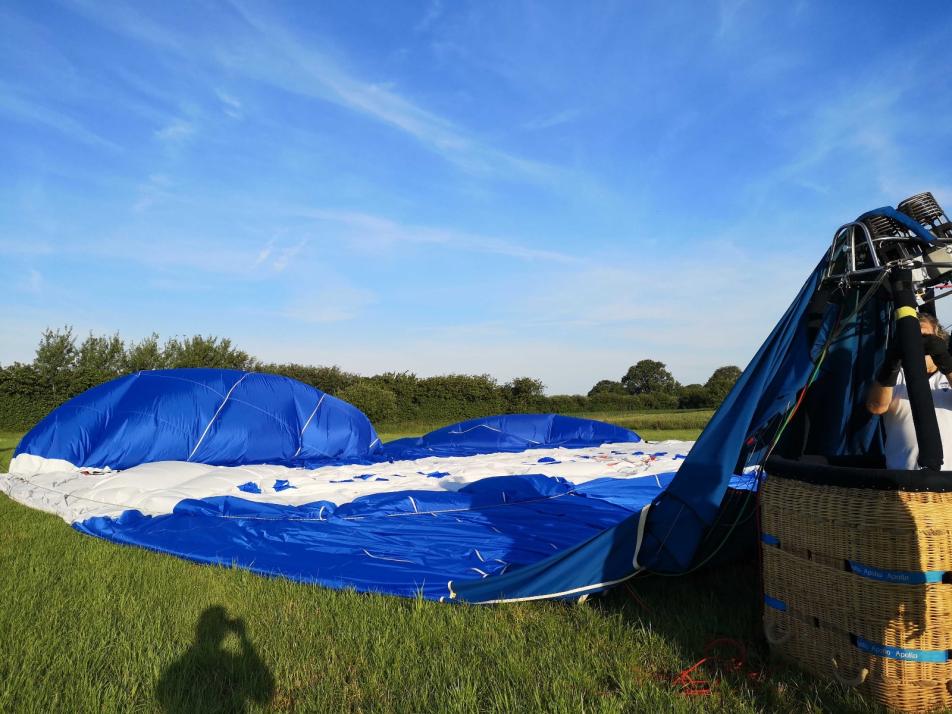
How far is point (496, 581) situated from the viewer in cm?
244

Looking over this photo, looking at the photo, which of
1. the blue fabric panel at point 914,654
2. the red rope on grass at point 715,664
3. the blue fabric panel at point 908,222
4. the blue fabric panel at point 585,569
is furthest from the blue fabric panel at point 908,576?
the blue fabric panel at point 908,222

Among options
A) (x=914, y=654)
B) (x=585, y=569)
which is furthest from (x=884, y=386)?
(x=585, y=569)

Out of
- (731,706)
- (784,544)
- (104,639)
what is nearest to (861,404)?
(784,544)

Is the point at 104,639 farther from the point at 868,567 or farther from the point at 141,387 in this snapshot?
the point at 141,387

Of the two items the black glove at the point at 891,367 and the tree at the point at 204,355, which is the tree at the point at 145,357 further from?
the black glove at the point at 891,367

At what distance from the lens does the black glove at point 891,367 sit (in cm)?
202

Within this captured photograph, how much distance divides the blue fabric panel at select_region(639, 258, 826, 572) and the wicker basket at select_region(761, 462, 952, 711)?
38 cm

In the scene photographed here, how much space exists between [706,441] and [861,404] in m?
0.85

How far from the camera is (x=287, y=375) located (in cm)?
1902

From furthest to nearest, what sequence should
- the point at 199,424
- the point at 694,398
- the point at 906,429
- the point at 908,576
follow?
the point at 694,398, the point at 199,424, the point at 906,429, the point at 908,576

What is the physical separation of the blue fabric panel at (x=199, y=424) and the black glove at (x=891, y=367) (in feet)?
19.7

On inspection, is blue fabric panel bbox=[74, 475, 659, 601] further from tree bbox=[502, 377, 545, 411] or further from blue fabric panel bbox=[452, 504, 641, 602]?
tree bbox=[502, 377, 545, 411]

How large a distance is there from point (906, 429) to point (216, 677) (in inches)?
89.6

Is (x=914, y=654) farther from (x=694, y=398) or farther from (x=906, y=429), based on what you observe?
(x=694, y=398)
